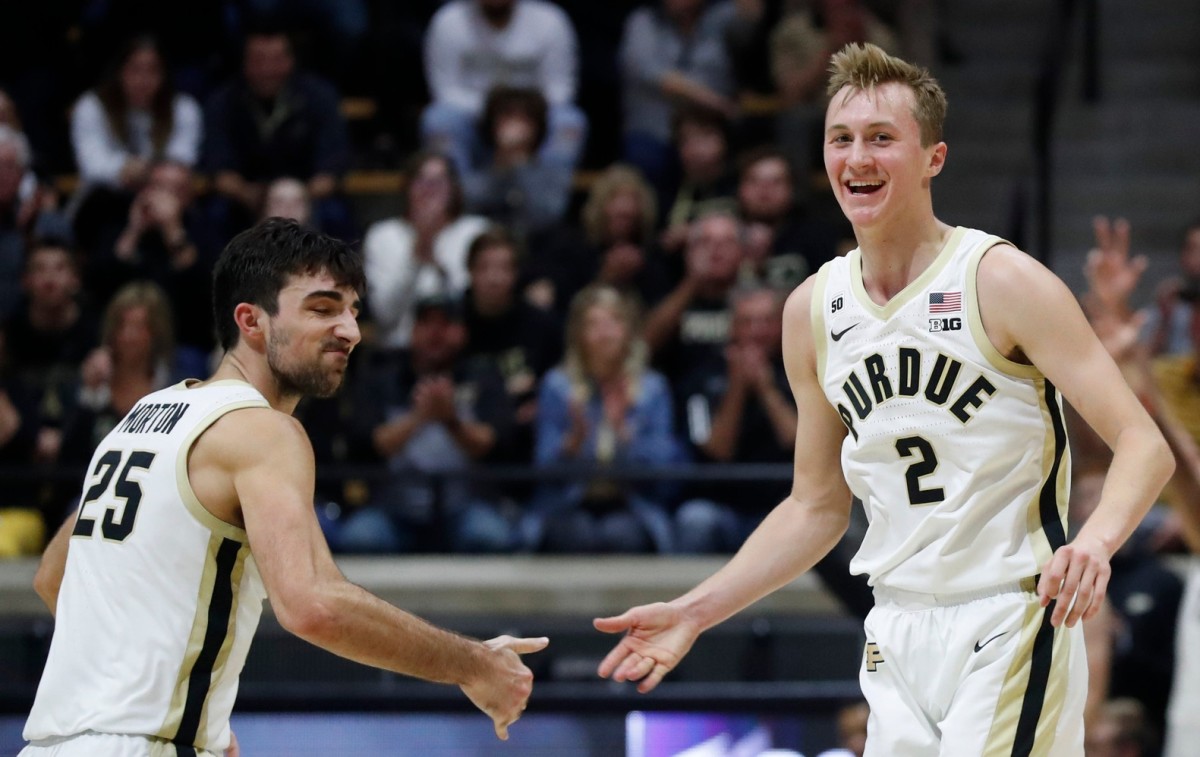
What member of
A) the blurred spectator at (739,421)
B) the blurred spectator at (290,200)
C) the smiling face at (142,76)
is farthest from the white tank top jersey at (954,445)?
the smiling face at (142,76)

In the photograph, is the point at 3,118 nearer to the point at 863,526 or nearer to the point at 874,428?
the point at 863,526

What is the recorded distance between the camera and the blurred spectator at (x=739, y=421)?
7625mm

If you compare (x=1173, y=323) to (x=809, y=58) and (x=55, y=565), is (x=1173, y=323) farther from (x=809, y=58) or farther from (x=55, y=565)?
(x=55, y=565)

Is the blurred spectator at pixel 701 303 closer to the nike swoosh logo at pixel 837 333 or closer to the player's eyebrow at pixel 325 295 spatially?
the nike swoosh logo at pixel 837 333

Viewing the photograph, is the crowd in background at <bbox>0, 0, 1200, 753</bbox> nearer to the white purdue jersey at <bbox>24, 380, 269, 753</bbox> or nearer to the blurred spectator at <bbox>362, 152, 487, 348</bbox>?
the blurred spectator at <bbox>362, 152, 487, 348</bbox>

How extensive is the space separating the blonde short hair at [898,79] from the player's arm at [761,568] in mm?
571

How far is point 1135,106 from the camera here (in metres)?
10.3

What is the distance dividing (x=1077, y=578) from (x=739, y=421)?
4498 mm

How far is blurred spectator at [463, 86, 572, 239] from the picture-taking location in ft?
30.1

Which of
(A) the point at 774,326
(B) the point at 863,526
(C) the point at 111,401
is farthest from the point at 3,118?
(B) the point at 863,526

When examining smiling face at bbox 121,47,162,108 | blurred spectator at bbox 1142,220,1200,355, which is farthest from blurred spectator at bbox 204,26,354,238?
blurred spectator at bbox 1142,220,1200,355

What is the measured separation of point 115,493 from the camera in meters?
3.74

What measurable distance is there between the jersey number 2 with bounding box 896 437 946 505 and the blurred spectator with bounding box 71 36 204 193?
21.6 ft

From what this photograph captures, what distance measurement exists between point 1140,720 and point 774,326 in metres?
2.50
